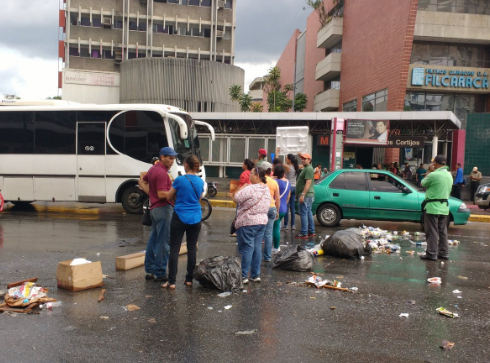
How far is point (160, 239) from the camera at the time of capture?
20.8 ft

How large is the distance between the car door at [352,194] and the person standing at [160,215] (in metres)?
6.37

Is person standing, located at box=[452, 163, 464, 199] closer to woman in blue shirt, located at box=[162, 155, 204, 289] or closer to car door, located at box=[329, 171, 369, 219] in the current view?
car door, located at box=[329, 171, 369, 219]

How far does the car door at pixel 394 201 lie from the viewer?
37.8 ft

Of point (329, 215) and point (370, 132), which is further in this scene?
point (370, 132)

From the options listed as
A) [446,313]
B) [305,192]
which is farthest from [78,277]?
[305,192]

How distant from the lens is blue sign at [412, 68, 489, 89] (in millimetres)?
28141

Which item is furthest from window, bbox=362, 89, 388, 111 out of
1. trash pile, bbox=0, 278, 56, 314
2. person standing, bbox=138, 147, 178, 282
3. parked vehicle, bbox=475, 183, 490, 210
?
trash pile, bbox=0, 278, 56, 314

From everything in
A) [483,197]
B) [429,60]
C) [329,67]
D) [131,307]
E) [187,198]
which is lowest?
[131,307]

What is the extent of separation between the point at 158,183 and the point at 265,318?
2316 mm

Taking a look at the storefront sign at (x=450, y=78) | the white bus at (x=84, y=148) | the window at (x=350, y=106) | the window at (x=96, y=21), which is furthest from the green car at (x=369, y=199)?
the window at (x=96, y=21)

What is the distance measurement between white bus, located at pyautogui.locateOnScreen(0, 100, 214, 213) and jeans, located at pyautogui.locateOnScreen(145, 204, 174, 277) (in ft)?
21.3

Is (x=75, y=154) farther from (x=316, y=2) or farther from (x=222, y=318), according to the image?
(x=316, y=2)

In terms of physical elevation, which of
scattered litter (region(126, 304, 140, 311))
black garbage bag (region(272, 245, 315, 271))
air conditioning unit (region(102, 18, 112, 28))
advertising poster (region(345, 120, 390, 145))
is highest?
air conditioning unit (region(102, 18, 112, 28))

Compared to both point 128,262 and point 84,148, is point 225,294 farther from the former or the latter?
point 84,148
